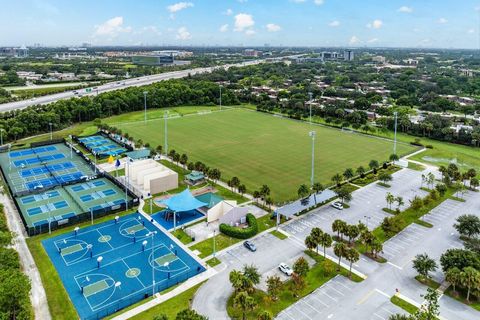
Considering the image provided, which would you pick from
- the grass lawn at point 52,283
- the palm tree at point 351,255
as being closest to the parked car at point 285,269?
the palm tree at point 351,255

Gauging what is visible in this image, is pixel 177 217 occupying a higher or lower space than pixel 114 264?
higher

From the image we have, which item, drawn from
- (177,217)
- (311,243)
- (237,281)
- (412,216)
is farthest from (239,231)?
(412,216)

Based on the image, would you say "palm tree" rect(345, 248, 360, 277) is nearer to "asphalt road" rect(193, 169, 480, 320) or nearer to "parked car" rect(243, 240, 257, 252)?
"asphalt road" rect(193, 169, 480, 320)

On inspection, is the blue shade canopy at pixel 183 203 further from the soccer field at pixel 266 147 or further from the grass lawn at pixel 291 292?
the grass lawn at pixel 291 292

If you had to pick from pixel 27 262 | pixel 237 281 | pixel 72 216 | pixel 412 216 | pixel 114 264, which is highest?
pixel 72 216

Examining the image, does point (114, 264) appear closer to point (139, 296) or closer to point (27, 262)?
point (139, 296)

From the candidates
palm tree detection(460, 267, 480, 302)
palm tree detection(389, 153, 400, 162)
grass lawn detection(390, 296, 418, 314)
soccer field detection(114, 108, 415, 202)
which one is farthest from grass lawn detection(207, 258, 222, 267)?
palm tree detection(389, 153, 400, 162)
